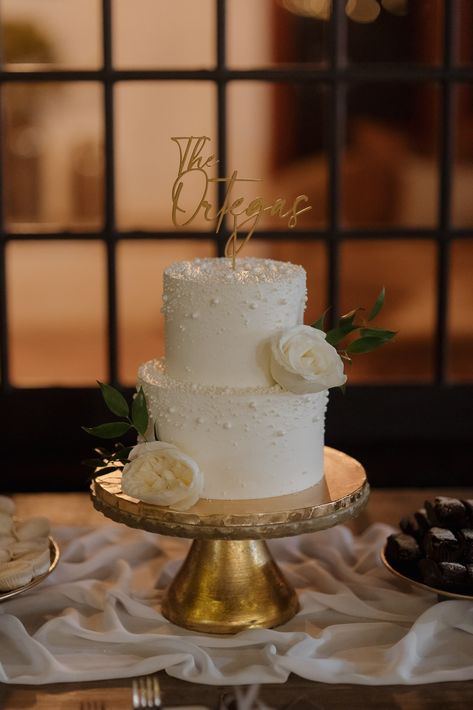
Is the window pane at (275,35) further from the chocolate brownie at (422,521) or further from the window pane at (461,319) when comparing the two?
the chocolate brownie at (422,521)

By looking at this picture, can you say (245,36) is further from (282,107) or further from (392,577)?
(392,577)

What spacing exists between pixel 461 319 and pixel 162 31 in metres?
1.29

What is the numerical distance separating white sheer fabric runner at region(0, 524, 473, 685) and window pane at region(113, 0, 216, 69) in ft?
3.86

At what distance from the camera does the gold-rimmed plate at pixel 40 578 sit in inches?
55.8

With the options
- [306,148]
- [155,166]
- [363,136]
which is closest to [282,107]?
[306,148]

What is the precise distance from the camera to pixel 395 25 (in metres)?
2.70

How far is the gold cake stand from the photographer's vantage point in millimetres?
1360

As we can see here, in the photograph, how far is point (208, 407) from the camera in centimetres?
142

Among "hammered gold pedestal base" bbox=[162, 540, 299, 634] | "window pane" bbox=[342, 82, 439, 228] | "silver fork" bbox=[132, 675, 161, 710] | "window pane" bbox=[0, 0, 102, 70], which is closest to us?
"silver fork" bbox=[132, 675, 161, 710]

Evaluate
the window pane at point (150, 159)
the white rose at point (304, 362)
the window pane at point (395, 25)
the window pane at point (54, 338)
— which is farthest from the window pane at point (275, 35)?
the white rose at point (304, 362)

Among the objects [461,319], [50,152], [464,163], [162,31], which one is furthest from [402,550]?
[50,152]

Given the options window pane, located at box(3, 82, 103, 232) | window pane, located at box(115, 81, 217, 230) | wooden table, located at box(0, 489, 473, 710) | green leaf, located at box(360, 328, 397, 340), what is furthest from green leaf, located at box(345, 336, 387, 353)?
window pane, located at box(3, 82, 103, 232)

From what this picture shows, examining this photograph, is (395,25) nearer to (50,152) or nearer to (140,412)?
(140,412)

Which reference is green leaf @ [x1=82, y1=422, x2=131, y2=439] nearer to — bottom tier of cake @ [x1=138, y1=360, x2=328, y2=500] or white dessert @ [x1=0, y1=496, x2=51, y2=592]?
bottom tier of cake @ [x1=138, y1=360, x2=328, y2=500]
